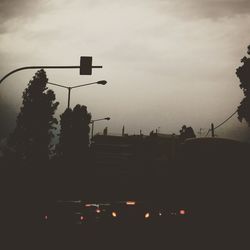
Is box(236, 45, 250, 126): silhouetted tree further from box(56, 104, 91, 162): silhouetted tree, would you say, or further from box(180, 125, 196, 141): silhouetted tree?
box(180, 125, 196, 141): silhouetted tree

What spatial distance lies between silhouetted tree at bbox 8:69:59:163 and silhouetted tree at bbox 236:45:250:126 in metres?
30.8

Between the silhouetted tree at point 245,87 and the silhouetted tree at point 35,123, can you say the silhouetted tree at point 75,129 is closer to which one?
the silhouetted tree at point 35,123

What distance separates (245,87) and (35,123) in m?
33.6

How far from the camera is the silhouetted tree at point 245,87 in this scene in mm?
38312

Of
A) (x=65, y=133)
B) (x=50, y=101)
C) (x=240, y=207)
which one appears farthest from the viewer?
(x=65, y=133)

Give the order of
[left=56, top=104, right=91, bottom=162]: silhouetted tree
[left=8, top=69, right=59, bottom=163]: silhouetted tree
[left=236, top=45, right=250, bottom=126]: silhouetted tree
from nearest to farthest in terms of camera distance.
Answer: [left=236, top=45, right=250, bottom=126]: silhouetted tree → [left=8, top=69, right=59, bottom=163]: silhouetted tree → [left=56, top=104, right=91, bottom=162]: silhouetted tree

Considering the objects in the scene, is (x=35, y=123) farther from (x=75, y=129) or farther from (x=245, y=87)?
(x=245, y=87)

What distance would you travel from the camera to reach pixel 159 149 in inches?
1264

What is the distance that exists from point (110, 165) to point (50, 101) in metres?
36.9

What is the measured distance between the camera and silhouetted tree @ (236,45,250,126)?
38.3 meters

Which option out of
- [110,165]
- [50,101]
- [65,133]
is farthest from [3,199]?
[65,133]

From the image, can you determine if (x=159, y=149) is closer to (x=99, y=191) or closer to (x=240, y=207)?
(x=99, y=191)

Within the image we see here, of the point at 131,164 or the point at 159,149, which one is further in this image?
the point at 159,149

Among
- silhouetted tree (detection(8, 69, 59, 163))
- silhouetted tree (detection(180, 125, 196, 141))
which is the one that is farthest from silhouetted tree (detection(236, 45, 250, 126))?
silhouetted tree (detection(180, 125, 196, 141))
